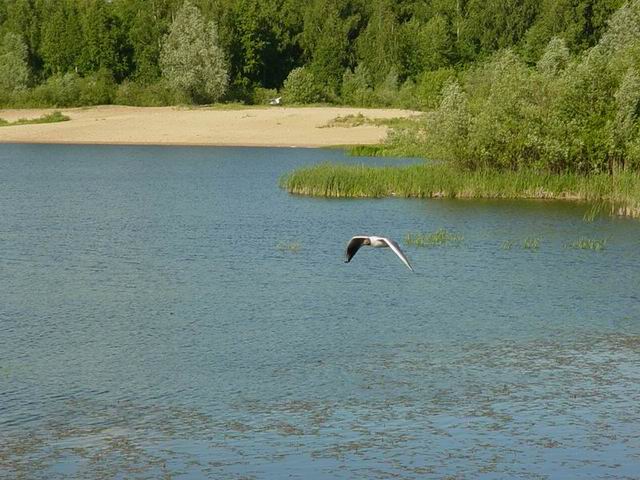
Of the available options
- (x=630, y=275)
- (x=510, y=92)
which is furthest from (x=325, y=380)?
(x=510, y=92)

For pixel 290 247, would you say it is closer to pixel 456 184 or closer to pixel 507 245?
pixel 507 245

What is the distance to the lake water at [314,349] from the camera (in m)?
14.3

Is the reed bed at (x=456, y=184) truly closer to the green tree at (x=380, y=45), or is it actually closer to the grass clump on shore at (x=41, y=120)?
the grass clump on shore at (x=41, y=120)

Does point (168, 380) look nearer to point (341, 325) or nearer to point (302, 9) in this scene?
point (341, 325)

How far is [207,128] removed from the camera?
8631 centimetres

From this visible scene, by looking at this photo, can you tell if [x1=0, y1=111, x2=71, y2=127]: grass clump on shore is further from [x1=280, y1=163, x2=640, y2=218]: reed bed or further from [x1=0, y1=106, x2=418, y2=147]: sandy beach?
[x1=280, y1=163, x2=640, y2=218]: reed bed

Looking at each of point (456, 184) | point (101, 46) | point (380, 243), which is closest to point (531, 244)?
point (456, 184)

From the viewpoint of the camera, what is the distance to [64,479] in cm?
1319

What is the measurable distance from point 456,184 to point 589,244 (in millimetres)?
11109

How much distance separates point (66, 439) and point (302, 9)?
10942 cm

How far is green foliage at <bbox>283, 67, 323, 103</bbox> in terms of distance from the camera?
102500mm

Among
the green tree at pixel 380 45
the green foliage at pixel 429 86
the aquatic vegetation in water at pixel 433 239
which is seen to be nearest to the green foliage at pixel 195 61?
the green tree at pixel 380 45

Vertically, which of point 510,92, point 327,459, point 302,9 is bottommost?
point 327,459

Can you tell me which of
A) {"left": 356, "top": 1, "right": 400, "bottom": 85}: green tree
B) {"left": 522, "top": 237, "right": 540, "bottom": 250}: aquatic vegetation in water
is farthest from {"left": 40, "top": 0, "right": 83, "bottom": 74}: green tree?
{"left": 522, "top": 237, "right": 540, "bottom": 250}: aquatic vegetation in water
